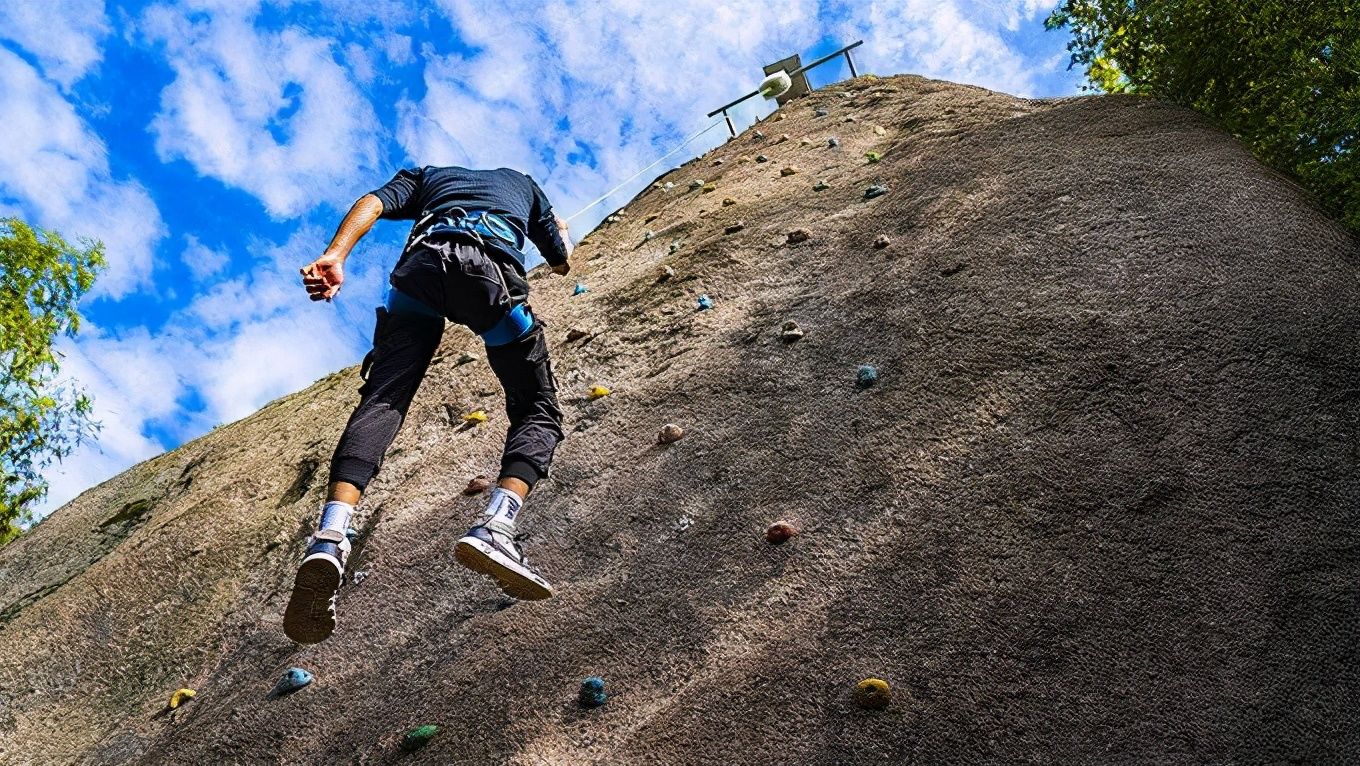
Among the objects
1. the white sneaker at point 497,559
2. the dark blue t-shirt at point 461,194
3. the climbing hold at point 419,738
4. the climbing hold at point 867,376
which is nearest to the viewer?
the white sneaker at point 497,559

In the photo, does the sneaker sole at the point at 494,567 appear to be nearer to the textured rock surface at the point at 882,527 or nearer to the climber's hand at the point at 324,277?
the textured rock surface at the point at 882,527

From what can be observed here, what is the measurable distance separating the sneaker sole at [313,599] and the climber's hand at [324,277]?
1095mm

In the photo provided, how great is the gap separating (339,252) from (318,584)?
4.66ft

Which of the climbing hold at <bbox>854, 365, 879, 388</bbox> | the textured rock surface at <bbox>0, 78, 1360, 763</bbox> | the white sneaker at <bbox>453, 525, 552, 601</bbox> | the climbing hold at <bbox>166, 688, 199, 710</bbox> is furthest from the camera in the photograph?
the climbing hold at <bbox>166, 688, 199, 710</bbox>

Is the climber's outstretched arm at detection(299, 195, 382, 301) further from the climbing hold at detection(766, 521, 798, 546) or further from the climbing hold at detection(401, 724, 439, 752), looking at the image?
the climbing hold at detection(766, 521, 798, 546)

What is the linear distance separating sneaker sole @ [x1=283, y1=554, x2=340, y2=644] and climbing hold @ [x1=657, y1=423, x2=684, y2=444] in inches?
94.8

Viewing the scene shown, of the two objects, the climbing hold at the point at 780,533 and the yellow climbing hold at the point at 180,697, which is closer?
the climbing hold at the point at 780,533

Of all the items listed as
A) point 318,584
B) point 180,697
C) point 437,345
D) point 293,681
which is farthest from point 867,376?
point 180,697

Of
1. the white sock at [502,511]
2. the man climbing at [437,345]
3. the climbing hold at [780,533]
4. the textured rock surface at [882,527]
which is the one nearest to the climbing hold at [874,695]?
the textured rock surface at [882,527]

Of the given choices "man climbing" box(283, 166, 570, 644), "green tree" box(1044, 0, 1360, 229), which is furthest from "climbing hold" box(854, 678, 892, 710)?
"green tree" box(1044, 0, 1360, 229)

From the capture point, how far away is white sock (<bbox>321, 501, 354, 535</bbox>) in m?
3.78

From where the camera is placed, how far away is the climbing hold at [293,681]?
5102mm

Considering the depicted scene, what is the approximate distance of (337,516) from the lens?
3807 millimetres

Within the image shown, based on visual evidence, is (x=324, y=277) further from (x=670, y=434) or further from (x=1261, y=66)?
(x=1261, y=66)
